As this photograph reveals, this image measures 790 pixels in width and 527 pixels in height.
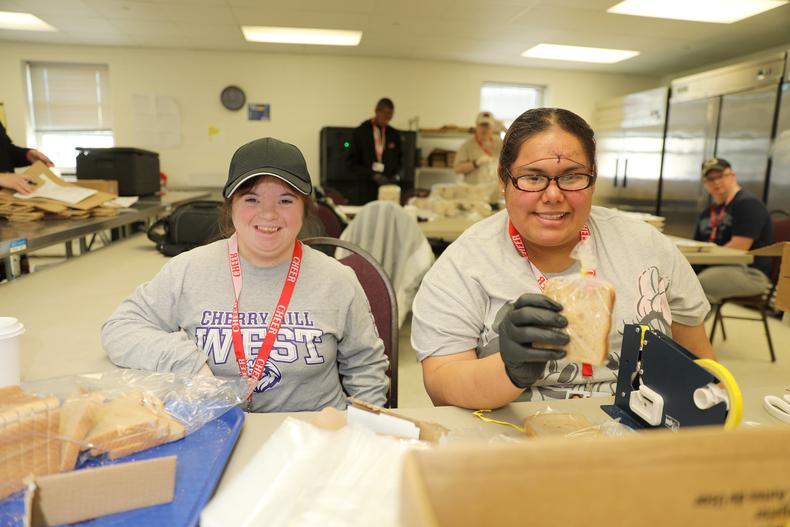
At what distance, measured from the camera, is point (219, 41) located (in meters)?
7.04

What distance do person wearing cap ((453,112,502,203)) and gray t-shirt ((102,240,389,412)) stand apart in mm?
3423

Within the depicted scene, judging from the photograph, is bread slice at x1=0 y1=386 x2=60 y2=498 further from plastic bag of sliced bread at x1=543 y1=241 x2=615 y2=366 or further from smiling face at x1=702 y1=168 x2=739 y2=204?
smiling face at x1=702 y1=168 x2=739 y2=204

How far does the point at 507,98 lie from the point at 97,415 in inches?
343

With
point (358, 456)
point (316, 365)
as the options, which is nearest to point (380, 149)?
point (316, 365)

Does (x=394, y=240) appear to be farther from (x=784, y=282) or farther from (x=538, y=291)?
(x=784, y=282)

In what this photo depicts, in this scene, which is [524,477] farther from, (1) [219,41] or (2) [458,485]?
(1) [219,41]

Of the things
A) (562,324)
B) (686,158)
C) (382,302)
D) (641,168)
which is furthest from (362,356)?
(641,168)

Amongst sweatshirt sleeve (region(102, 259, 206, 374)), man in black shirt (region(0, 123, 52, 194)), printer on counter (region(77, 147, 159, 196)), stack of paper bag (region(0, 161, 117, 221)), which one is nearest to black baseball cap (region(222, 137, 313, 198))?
sweatshirt sleeve (region(102, 259, 206, 374))

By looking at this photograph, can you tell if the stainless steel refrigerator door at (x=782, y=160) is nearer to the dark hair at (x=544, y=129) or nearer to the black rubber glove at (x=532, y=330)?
the dark hair at (x=544, y=129)

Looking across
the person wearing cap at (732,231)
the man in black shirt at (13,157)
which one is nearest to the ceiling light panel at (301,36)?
the man in black shirt at (13,157)

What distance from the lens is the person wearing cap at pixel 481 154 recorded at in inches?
195

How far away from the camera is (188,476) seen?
77 cm

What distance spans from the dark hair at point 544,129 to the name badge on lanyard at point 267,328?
0.64 m

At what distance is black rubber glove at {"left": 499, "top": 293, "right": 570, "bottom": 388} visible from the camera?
0.88 metres
